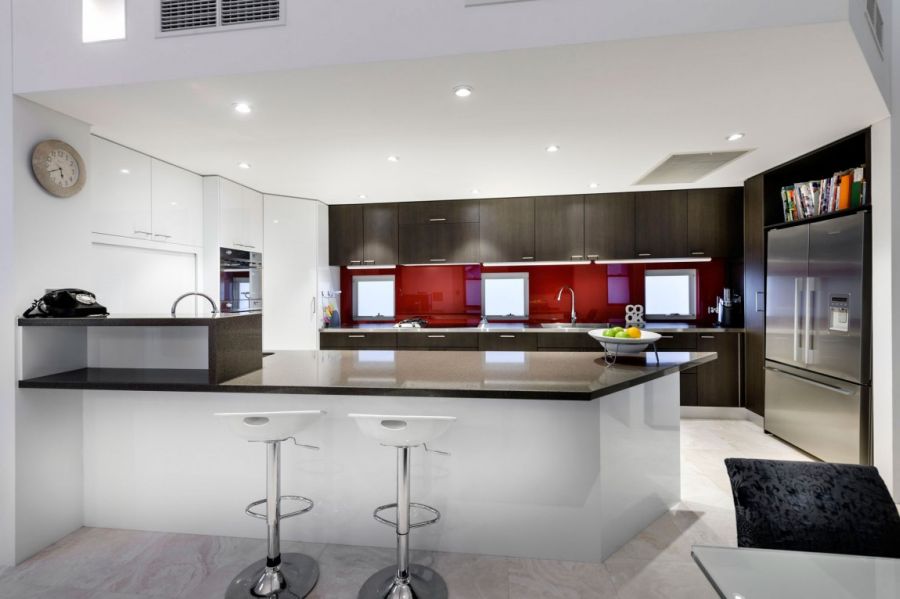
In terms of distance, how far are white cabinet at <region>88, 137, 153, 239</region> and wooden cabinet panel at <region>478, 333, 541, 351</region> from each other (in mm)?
2971

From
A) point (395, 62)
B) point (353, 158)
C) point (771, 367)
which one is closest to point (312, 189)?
point (353, 158)

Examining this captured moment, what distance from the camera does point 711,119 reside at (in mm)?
2625

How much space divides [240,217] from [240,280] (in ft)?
1.90

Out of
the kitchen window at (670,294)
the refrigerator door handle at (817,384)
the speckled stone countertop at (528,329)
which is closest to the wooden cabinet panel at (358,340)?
the speckled stone countertop at (528,329)

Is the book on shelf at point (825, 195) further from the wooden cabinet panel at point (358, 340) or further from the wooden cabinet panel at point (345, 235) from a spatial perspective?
the wooden cabinet panel at point (345, 235)

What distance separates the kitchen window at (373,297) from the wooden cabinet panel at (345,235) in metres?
0.33

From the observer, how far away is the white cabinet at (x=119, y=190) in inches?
111

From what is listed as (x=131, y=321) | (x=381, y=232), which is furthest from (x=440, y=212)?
(x=131, y=321)

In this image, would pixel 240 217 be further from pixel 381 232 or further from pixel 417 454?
pixel 417 454

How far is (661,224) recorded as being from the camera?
4.59 meters

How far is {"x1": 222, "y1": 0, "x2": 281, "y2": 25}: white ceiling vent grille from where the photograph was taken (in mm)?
2027

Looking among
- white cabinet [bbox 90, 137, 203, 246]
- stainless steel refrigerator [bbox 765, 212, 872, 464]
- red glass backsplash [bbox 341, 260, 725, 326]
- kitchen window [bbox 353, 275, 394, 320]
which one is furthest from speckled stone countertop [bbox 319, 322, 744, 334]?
white cabinet [bbox 90, 137, 203, 246]

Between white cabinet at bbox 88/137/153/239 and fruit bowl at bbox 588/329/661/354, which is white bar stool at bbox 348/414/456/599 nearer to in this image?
fruit bowl at bbox 588/329/661/354

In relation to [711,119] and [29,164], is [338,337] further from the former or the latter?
[711,119]
